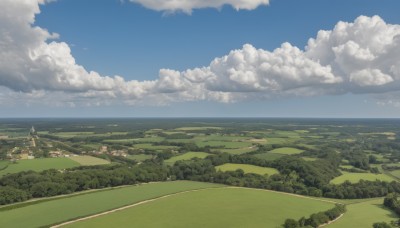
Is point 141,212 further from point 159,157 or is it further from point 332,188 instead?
point 159,157

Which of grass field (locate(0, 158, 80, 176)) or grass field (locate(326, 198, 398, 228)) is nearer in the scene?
grass field (locate(326, 198, 398, 228))

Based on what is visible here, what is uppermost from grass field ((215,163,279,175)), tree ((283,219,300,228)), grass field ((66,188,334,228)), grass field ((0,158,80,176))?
grass field ((0,158,80,176))

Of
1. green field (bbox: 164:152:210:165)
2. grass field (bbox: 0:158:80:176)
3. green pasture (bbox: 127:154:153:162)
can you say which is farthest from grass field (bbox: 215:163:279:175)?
grass field (bbox: 0:158:80:176)

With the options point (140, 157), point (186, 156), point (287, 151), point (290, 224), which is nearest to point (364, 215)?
point (290, 224)

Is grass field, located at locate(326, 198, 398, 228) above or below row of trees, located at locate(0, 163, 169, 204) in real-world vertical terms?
below

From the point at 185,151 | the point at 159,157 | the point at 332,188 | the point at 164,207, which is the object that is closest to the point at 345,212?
the point at 332,188

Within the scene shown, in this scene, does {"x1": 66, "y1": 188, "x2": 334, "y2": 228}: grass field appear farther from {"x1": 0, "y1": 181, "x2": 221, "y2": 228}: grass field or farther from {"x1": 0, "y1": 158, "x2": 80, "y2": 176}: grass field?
{"x1": 0, "y1": 158, "x2": 80, "y2": 176}: grass field

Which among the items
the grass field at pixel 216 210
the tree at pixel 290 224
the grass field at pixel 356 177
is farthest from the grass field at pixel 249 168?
the tree at pixel 290 224
